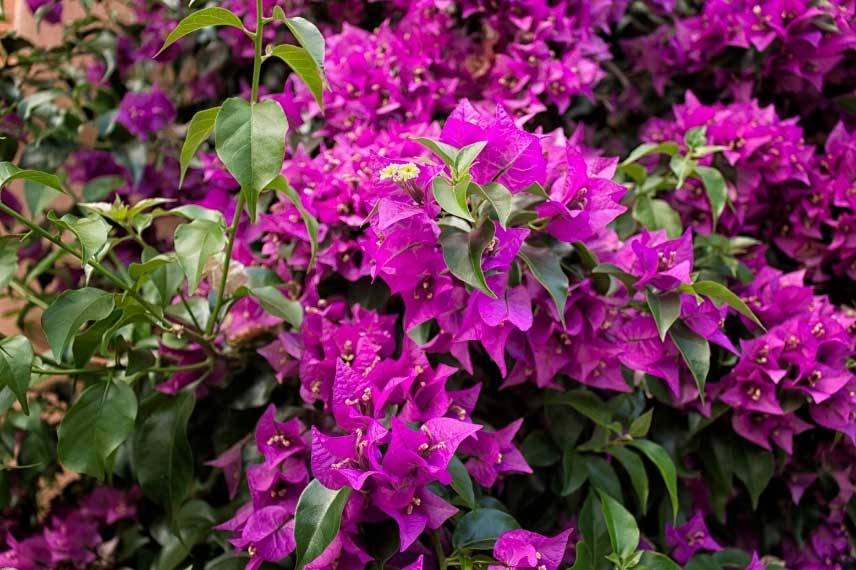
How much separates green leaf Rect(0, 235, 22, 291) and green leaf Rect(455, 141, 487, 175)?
42 cm

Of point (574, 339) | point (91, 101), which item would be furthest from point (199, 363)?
point (91, 101)

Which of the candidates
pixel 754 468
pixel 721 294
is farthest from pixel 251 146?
pixel 754 468

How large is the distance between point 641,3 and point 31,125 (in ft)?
3.18

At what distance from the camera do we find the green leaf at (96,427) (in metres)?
0.75

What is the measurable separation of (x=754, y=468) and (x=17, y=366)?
0.75m

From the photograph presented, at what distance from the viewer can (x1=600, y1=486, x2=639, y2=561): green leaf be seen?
754 mm

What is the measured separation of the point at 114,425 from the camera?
0.77 meters

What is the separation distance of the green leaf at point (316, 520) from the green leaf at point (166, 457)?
0.24 metres

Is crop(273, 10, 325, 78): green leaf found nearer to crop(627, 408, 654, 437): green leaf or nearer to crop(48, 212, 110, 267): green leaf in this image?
crop(48, 212, 110, 267): green leaf

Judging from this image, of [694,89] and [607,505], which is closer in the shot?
[607,505]

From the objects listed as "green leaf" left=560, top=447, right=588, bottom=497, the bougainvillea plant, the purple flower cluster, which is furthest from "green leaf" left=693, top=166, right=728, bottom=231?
the purple flower cluster

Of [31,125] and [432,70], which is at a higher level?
[432,70]

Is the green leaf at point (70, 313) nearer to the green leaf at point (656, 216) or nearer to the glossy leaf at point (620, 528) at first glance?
the glossy leaf at point (620, 528)

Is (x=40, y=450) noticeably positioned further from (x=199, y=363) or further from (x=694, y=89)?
(x=694, y=89)
